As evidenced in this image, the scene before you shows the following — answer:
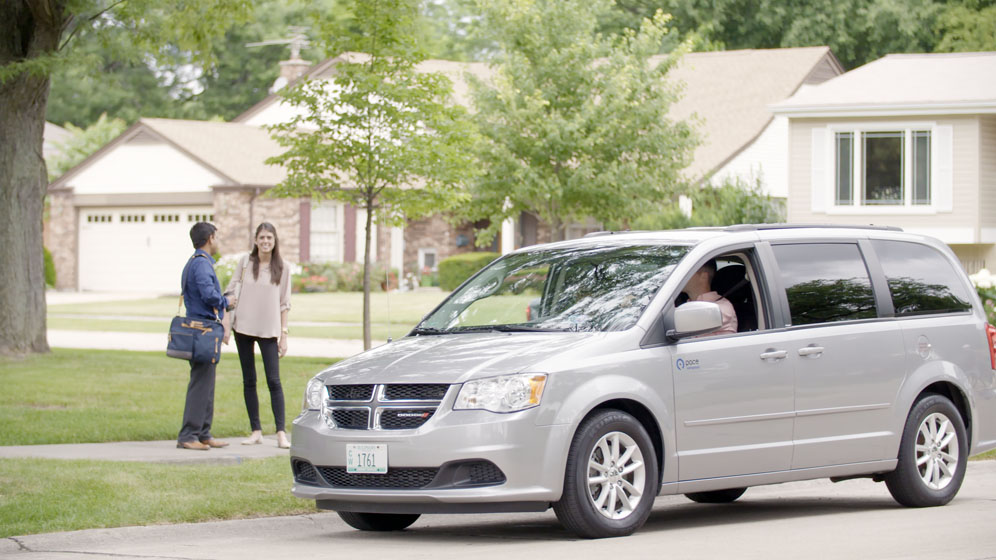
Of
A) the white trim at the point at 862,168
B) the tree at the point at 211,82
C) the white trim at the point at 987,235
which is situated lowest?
the white trim at the point at 987,235

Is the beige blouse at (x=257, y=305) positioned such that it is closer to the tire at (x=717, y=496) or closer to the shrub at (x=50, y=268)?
the tire at (x=717, y=496)

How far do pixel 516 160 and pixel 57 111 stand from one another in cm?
4757

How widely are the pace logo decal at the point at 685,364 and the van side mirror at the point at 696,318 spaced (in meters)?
0.18

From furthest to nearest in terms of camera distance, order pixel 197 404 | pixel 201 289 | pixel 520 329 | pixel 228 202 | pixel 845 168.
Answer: pixel 228 202
pixel 845 168
pixel 197 404
pixel 201 289
pixel 520 329

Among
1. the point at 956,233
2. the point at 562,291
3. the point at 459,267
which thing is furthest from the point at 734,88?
the point at 562,291

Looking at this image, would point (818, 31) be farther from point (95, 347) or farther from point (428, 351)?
point (428, 351)

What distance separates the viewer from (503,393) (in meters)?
7.59

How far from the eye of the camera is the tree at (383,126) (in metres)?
18.7

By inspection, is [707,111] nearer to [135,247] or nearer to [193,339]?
[135,247]

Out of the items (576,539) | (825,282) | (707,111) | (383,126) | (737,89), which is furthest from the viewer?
(737,89)

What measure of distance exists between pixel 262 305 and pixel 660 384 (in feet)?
15.5

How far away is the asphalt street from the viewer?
754 cm

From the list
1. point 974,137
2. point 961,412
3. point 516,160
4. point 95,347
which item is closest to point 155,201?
point 516,160

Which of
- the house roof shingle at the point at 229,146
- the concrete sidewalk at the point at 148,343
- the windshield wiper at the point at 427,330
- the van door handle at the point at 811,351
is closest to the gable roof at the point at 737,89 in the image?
the house roof shingle at the point at 229,146
